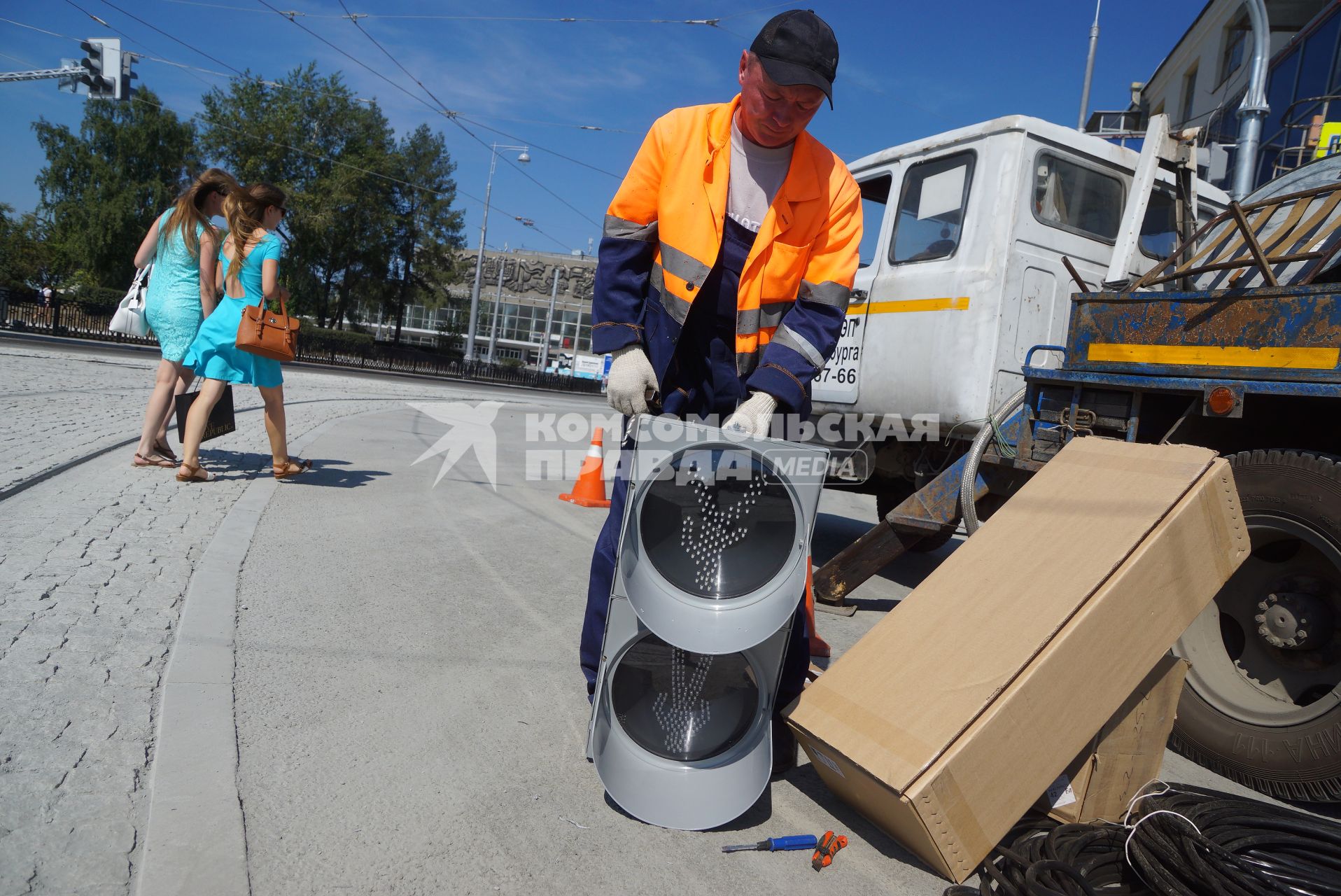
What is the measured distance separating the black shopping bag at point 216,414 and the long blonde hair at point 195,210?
954 millimetres

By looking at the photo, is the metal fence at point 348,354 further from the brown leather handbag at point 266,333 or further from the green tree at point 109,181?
the green tree at point 109,181

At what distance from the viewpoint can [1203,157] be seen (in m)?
5.79

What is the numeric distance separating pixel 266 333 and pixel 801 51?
4.20 metres

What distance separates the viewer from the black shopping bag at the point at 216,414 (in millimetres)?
5668

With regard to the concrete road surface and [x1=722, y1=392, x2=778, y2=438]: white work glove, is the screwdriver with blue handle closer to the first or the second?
the concrete road surface

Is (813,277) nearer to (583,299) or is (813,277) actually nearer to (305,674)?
(305,674)

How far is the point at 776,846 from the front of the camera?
7.16 feet

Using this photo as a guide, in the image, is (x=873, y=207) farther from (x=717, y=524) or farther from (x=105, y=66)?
(x=105, y=66)

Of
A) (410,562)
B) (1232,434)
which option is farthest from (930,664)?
(410,562)

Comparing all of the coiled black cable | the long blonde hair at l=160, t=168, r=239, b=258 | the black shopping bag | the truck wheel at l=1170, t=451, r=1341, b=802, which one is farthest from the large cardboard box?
the long blonde hair at l=160, t=168, r=239, b=258

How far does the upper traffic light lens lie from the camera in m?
2.15

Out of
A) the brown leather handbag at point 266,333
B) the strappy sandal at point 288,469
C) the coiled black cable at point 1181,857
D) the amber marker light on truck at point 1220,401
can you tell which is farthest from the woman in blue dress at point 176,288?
the amber marker light on truck at point 1220,401

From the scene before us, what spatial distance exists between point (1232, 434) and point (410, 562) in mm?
3728

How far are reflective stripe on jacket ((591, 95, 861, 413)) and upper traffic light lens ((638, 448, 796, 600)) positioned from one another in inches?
15.6
